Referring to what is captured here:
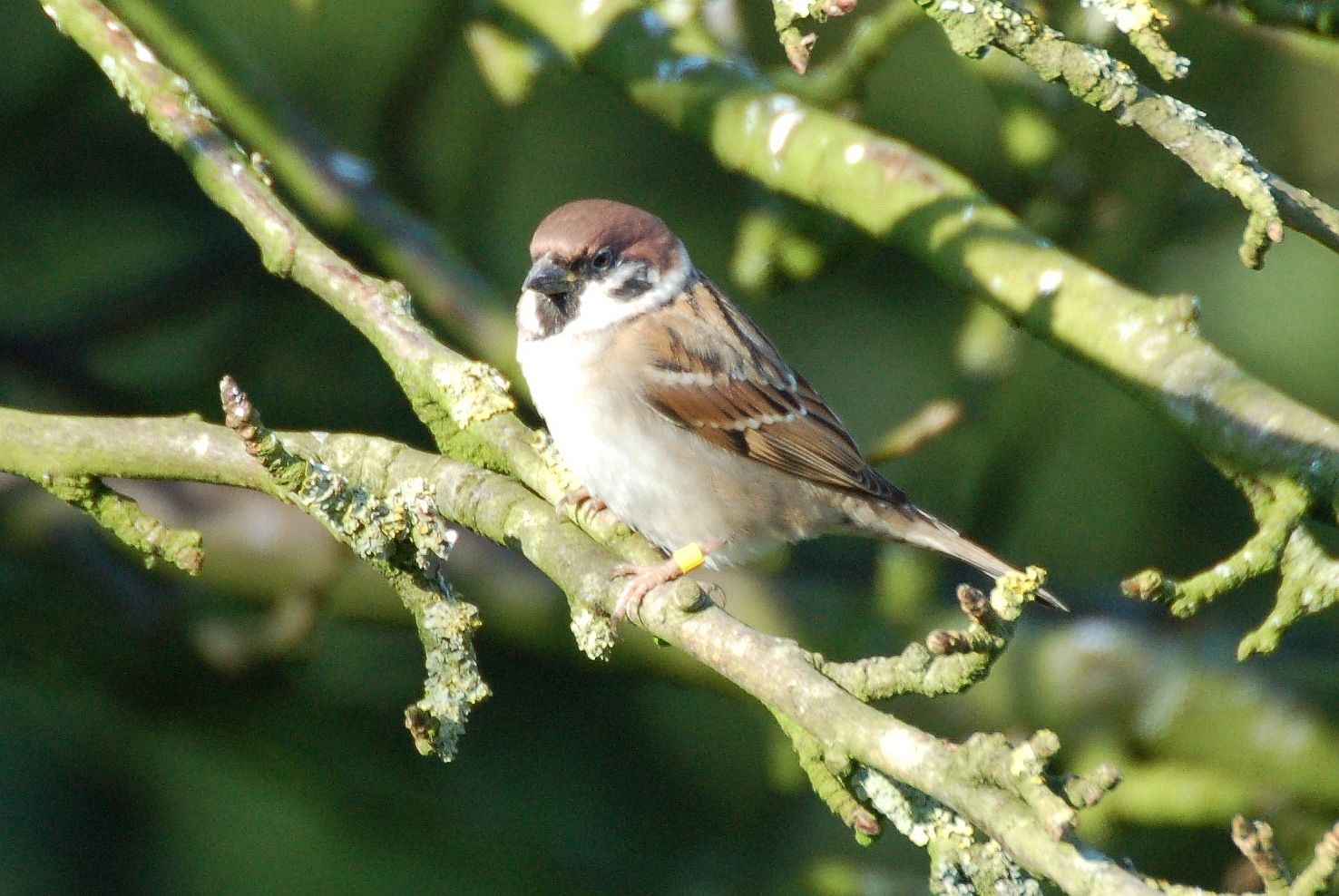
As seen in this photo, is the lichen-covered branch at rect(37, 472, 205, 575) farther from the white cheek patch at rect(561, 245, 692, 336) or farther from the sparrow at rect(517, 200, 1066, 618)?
the white cheek patch at rect(561, 245, 692, 336)

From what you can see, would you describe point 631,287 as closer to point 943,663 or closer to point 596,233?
point 596,233

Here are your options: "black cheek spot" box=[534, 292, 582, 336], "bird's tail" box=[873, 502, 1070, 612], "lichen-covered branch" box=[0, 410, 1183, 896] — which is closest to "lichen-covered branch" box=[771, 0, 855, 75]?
"lichen-covered branch" box=[0, 410, 1183, 896]

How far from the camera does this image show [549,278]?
300cm

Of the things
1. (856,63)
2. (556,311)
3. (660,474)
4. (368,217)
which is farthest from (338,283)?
(856,63)

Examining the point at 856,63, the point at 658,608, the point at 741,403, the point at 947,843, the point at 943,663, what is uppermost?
the point at 856,63

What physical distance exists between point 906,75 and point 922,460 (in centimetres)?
130

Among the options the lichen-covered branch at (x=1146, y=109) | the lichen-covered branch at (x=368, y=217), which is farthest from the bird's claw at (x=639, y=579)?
the lichen-covered branch at (x=368, y=217)

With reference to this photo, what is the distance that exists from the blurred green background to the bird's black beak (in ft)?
1.90

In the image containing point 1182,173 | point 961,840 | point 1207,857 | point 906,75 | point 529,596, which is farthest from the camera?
point 906,75

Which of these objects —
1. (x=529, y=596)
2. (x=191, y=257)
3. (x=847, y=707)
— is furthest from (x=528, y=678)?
(x=847, y=707)

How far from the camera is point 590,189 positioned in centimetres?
483

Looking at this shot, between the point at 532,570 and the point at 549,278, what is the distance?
917 mm

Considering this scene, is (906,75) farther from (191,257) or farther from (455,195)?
(191,257)

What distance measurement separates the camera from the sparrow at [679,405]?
9.68 ft
